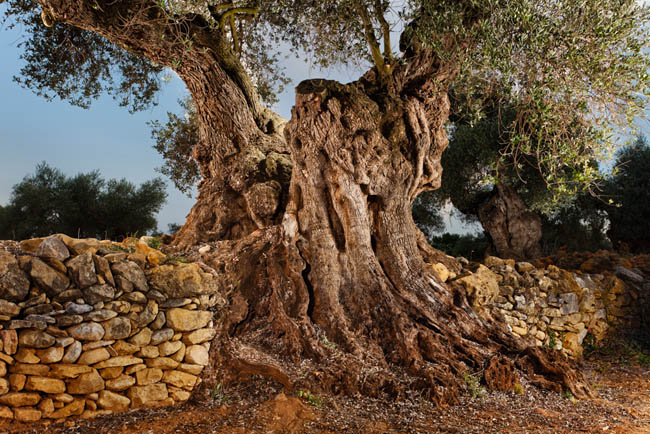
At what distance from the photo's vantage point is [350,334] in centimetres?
518

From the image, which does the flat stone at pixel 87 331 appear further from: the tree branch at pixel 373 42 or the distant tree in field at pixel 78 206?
the distant tree in field at pixel 78 206

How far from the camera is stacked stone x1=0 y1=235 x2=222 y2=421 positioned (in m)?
3.75

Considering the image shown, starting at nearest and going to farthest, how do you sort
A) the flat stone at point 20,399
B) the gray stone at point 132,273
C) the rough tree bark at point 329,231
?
the flat stone at point 20,399, the gray stone at point 132,273, the rough tree bark at point 329,231

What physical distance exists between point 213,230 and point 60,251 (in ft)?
9.94

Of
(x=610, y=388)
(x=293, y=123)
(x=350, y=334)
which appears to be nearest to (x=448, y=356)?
(x=350, y=334)

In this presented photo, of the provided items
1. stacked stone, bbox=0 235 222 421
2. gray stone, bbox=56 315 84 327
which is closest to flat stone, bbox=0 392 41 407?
stacked stone, bbox=0 235 222 421

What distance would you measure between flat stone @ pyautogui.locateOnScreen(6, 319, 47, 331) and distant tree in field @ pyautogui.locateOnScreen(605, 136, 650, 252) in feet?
49.0

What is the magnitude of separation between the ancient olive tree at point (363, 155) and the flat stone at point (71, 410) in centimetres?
135

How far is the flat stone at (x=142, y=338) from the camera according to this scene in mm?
4281

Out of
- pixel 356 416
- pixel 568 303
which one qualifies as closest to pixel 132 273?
pixel 356 416

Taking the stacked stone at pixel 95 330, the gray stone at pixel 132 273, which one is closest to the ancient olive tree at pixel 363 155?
the stacked stone at pixel 95 330

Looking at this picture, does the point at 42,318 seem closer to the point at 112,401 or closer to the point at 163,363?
the point at 112,401

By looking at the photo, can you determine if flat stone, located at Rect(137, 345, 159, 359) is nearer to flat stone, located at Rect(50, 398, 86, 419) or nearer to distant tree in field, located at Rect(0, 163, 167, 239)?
flat stone, located at Rect(50, 398, 86, 419)

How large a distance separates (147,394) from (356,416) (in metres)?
2.17
